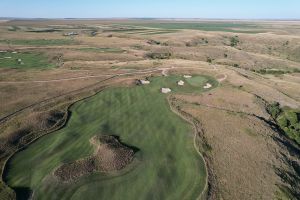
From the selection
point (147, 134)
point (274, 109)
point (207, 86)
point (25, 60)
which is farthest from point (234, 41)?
point (147, 134)

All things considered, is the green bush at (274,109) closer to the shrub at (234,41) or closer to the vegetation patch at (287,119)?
the vegetation patch at (287,119)

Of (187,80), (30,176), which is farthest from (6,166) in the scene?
(187,80)

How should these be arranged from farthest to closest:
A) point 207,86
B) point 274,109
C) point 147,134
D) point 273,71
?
point 273,71 → point 207,86 → point 274,109 → point 147,134

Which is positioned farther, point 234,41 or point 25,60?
point 234,41

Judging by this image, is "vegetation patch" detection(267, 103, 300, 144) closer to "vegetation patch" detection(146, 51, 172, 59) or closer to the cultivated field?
the cultivated field

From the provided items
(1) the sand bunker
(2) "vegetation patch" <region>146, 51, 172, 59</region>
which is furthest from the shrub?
(1) the sand bunker

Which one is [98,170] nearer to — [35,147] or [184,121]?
[35,147]

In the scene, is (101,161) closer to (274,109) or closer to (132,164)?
(132,164)
